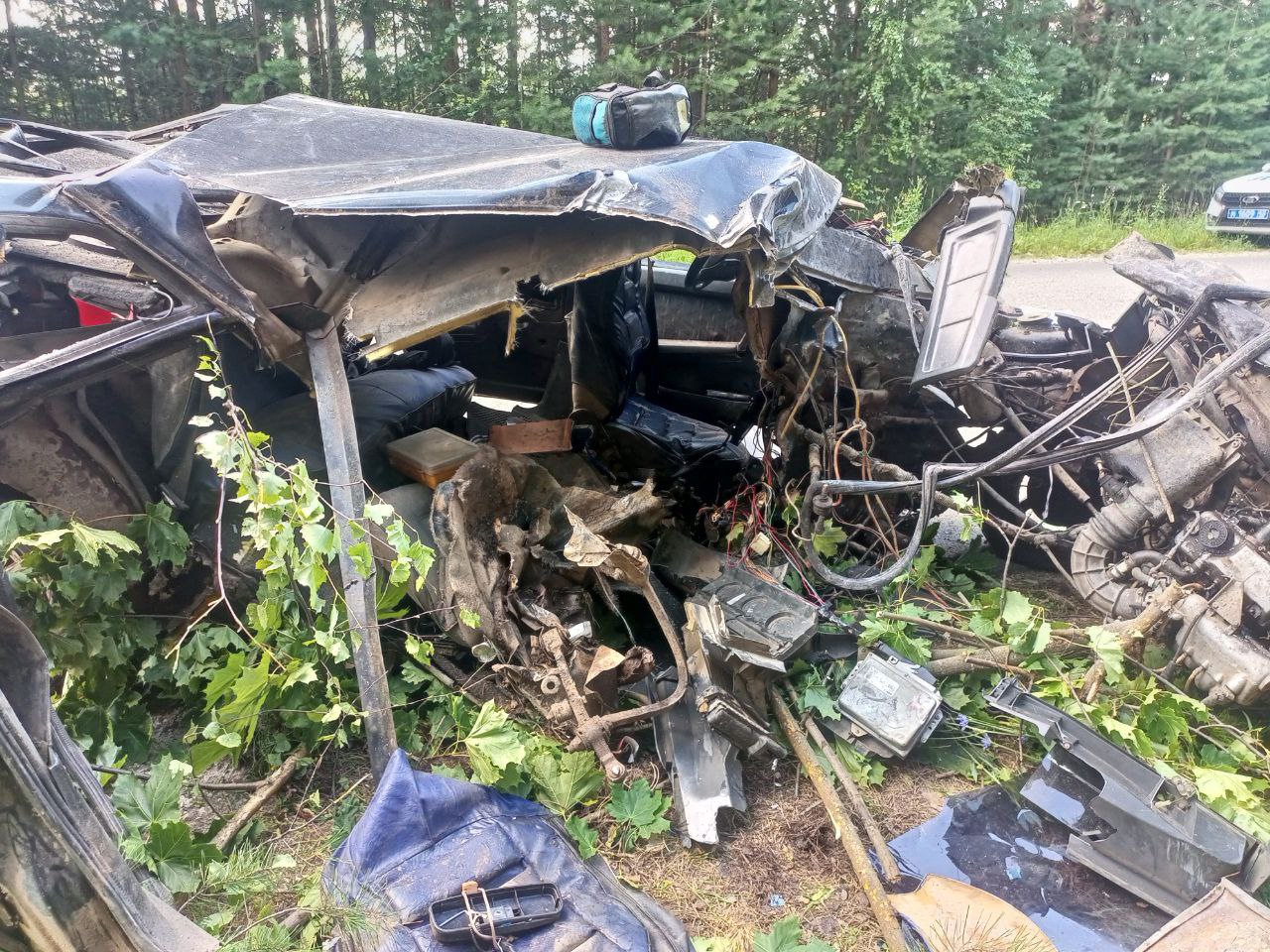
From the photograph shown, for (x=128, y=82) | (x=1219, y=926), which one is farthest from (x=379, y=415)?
(x=128, y=82)

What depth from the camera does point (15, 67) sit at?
10164mm

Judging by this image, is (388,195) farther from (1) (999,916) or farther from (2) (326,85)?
(2) (326,85)

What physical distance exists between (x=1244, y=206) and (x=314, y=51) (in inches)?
506

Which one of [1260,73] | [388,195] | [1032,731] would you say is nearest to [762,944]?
[1032,731]

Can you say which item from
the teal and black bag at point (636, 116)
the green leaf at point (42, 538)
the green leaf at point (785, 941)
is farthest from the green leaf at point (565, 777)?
the teal and black bag at point (636, 116)

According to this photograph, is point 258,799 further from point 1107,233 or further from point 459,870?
point 1107,233

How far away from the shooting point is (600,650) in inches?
117

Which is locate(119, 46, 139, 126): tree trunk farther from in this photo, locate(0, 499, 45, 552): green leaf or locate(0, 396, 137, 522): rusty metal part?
locate(0, 499, 45, 552): green leaf

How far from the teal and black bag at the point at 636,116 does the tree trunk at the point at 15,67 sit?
10480 mm

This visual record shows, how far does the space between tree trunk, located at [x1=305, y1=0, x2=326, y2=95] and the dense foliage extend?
0.03m

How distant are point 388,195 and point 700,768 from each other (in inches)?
81.8

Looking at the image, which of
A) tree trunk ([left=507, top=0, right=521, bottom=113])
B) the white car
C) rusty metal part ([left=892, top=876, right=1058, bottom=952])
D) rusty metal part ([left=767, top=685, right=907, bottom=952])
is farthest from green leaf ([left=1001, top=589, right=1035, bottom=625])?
the white car

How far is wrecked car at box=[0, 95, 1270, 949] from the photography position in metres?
2.37

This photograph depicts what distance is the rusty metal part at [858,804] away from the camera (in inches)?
102
